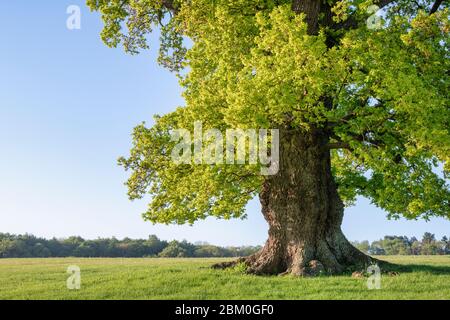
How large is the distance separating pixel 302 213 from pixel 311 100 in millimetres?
5477

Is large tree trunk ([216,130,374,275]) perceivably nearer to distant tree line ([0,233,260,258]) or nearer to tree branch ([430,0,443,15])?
tree branch ([430,0,443,15])

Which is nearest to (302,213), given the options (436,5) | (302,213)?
(302,213)

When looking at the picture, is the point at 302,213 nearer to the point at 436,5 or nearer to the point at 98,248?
the point at 436,5

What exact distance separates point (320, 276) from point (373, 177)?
556 cm

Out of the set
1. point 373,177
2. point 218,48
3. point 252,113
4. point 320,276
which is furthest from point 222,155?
Result: point 373,177

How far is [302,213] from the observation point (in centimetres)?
2145

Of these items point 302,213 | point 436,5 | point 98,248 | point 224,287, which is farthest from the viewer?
point 98,248

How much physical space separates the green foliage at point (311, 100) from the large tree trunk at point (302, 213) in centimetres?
95

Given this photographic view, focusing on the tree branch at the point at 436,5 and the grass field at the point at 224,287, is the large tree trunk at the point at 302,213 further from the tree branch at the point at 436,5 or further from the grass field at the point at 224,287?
the tree branch at the point at 436,5

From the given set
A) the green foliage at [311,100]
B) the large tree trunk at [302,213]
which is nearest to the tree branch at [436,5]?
the green foliage at [311,100]

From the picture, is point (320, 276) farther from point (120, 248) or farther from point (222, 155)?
point (120, 248)

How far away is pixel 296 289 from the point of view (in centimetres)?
1702

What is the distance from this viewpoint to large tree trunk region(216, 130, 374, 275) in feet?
70.2

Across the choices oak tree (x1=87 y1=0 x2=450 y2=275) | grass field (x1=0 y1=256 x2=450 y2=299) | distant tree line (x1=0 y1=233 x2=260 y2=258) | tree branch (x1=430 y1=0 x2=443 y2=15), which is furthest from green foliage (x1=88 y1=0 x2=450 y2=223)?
distant tree line (x1=0 y1=233 x2=260 y2=258)
